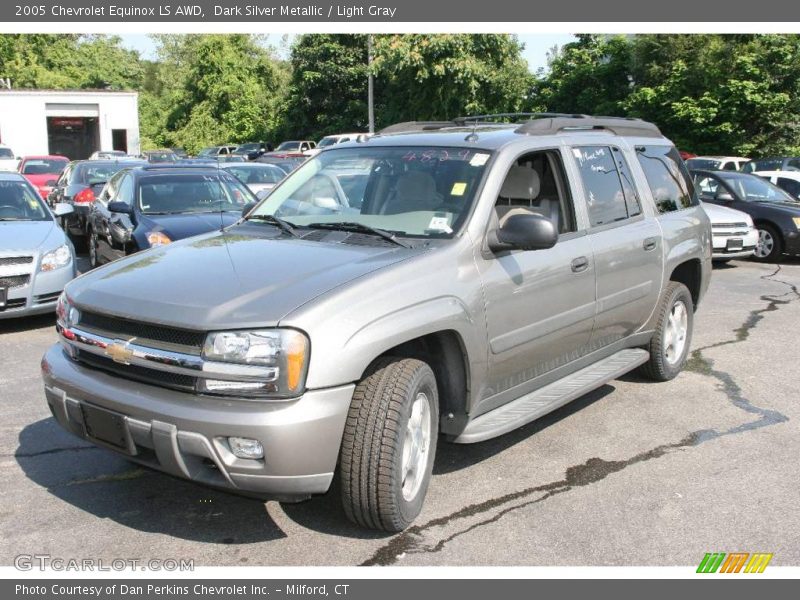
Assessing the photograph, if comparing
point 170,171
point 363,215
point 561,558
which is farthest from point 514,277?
point 170,171

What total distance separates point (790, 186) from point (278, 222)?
14813mm

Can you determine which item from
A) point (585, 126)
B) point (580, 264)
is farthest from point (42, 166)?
point (580, 264)

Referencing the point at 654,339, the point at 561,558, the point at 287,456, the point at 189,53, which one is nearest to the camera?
the point at 287,456

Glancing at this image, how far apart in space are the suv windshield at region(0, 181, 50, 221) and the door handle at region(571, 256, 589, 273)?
21.3 ft

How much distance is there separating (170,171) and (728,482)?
8.09m

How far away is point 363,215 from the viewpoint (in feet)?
15.0

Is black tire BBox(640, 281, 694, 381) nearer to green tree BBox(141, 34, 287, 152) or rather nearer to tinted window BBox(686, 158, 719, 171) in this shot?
tinted window BBox(686, 158, 719, 171)

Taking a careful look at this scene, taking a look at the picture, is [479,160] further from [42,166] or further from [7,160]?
[7,160]

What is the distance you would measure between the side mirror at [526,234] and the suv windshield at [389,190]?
24 cm

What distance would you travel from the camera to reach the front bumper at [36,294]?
769 cm

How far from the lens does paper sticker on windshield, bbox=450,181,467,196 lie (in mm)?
4395

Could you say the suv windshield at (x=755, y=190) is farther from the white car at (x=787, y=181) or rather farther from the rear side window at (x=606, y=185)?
the rear side window at (x=606, y=185)

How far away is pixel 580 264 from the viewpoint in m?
4.87
